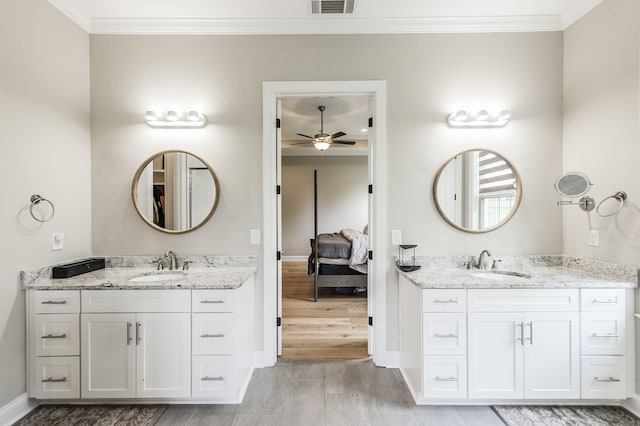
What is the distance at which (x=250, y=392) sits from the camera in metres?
2.33

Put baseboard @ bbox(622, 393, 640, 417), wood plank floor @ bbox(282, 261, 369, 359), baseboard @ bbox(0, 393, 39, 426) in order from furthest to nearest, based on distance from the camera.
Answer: wood plank floor @ bbox(282, 261, 369, 359) < baseboard @ bbox(622, 393, 640, 417) < baseboard @ bbox(0, 393, 39, 426)

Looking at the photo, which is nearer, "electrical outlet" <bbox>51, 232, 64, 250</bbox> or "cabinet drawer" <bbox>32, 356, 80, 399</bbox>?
"cabinet drawer" <bbox>32, 356, 80, 399</bbox>

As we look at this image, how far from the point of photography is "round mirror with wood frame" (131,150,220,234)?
8.86 ft

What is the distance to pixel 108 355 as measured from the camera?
83.0 inches

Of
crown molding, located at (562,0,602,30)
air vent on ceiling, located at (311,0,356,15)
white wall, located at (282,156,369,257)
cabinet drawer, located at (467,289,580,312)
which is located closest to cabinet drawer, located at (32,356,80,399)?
cabinet drawer, located at (467,289,580,312)

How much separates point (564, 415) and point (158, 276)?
3.12 m

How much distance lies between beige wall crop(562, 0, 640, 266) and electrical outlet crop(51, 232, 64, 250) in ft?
13.6

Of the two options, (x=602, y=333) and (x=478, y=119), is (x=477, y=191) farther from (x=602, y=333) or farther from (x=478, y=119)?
(x=602, y=333)

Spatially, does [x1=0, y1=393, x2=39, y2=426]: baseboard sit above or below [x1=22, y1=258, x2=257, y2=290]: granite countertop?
below

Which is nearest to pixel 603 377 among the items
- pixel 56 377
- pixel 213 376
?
pixel 213 376

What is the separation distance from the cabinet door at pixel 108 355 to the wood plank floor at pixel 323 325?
1.28 m

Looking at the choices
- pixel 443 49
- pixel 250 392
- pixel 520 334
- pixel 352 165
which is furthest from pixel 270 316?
pixel 352 165

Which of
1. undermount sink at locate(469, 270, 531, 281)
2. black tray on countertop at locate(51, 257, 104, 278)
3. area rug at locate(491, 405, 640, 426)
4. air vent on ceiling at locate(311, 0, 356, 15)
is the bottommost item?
area rug at locate(491, 405, 640, 426)

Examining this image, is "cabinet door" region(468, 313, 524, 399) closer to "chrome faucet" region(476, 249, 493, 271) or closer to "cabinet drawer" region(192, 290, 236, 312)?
"chrome faucet" region(476, 249, 493, 271)
